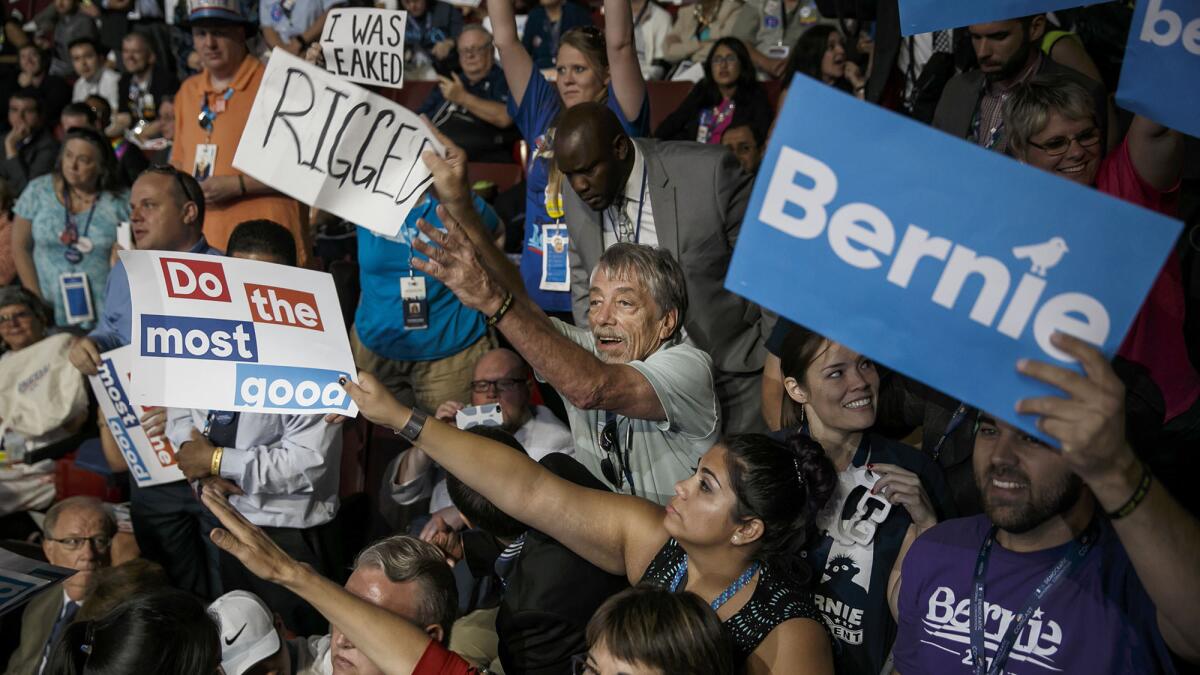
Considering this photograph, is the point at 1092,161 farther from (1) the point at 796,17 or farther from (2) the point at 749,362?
(1) the point at 796,17

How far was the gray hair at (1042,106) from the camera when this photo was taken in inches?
124

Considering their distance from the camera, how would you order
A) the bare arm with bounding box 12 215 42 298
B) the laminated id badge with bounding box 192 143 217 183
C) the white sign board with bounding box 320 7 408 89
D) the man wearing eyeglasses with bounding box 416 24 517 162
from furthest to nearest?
the man wearing eyeglasses with bounding box 416 24 517 162 → the bare arm with bounding box 12 215 42 298 → the laminated id badge with bounding box 192 143 217 183 → the white sign board with bounding box 320 7 408 89

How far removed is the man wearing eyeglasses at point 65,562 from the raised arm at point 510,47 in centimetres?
234

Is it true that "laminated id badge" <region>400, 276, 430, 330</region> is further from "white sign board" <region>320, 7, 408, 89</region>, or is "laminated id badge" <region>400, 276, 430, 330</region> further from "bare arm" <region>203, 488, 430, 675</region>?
"bare arm" <region>203, 488, 430, 675</region>

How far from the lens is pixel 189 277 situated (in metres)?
2.99

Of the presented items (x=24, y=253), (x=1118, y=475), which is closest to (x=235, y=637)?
(x=1118, y=475)

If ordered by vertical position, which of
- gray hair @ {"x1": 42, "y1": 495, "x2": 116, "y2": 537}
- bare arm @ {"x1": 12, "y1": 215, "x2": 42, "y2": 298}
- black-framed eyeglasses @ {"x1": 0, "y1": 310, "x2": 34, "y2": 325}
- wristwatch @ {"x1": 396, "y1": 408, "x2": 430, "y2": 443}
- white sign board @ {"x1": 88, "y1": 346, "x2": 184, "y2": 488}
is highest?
wristwatch @ {"x1": 396, "y1": 408, "x2": 430, "y2": 443}

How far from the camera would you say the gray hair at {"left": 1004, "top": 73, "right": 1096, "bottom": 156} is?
10.3ft

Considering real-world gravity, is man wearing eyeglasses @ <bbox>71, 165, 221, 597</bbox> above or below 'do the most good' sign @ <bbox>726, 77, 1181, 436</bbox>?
below

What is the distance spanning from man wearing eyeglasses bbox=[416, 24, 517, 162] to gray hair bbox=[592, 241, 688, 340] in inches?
169

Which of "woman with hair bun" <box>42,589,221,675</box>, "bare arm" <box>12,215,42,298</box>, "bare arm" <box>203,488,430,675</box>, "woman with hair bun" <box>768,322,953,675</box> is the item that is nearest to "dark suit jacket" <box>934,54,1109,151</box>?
"woman with hair bun" <box>768,322,953,675</box>

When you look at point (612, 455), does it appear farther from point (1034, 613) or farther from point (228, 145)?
point (228, 145)

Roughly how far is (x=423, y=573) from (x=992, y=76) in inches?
102

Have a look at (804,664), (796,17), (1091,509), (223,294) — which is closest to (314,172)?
(223,294)
